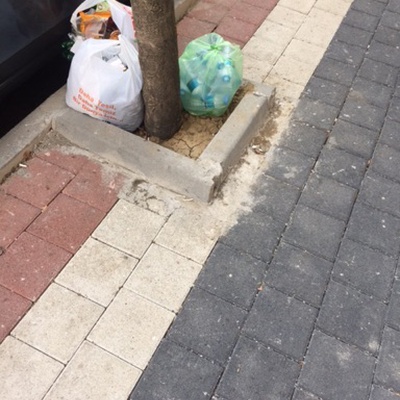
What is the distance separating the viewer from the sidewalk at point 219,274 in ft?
8.11

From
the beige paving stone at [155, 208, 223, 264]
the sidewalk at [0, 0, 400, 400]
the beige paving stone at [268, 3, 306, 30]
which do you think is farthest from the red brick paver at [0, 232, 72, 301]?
the beige paving stone at [268, 3, 306, 30]

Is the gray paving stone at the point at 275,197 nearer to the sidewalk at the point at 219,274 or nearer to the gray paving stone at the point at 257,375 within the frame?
the sidewalk at the point at 219,274

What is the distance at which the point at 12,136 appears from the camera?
3.32m

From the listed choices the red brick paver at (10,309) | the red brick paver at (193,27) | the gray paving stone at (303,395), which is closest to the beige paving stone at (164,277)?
the red brick paver at (10,309)

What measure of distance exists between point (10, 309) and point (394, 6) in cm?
446

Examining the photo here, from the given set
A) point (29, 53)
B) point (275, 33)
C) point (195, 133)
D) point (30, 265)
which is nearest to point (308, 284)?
point (195, 133)

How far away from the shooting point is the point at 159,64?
3.01 metres

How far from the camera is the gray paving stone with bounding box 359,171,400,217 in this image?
3.27m

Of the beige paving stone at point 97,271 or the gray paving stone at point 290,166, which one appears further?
the gray paving stone at point 290,166

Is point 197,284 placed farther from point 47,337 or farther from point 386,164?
point 386,164

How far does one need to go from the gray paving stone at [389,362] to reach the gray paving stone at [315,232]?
0.53 meters

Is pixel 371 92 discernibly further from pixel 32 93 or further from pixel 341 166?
pixel 32 93

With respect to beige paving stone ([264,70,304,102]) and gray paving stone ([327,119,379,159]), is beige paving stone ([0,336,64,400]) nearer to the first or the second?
gray paving stone ([327,119,379,159])

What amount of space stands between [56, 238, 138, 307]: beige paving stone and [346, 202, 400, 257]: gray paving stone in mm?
1345
